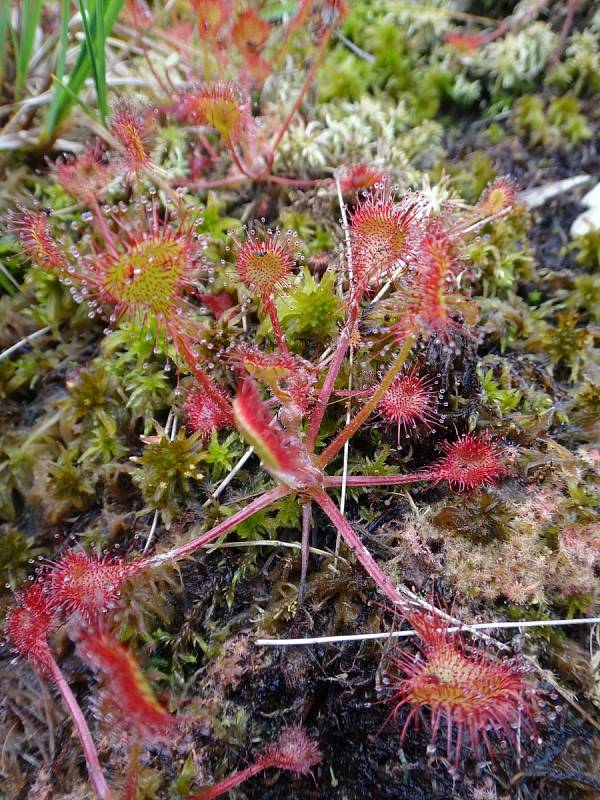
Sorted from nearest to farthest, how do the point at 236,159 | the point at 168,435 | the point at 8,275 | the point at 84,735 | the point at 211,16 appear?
1. the point at 84,735
2. the point at 168,435
3. the point at 236,159
4. the point at 8,275
5. the point at 211,16

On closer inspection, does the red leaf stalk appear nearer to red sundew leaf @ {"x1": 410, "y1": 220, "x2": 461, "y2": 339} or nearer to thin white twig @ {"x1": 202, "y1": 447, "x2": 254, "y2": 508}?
thin white twig @ {"x1": 202, "y1": 447, "x2": 254, "y2": 508}

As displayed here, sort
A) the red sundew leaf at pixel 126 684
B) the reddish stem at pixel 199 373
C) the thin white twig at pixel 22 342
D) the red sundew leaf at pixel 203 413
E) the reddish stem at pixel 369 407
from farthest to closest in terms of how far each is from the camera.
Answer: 1. the thin white twig at pixel 22 342
2. the red sundew leaf at pixel 203 413
3. the reddish stem at pixel 199 373
4. the reddish stem at pixel 369 407
5. the red sundew leaf at pixel 126 684

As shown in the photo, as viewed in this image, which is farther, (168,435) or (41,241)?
(168,435)

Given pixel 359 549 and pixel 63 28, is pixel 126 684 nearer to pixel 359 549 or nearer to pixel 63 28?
pixel 359 549

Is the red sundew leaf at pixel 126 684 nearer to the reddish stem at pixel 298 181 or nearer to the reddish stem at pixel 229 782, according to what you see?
the reddish stem at pixel 229 782

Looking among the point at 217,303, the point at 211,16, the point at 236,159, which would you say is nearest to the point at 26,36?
the point at 211,16

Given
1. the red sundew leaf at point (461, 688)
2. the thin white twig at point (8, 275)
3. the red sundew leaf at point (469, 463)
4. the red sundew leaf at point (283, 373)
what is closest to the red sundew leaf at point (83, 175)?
the thin white twig at point (8, 275)

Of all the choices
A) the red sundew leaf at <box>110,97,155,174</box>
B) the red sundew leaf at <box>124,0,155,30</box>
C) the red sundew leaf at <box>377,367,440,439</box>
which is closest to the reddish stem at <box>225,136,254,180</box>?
the red sundew leaf at <box>110,97,155,174</box>
